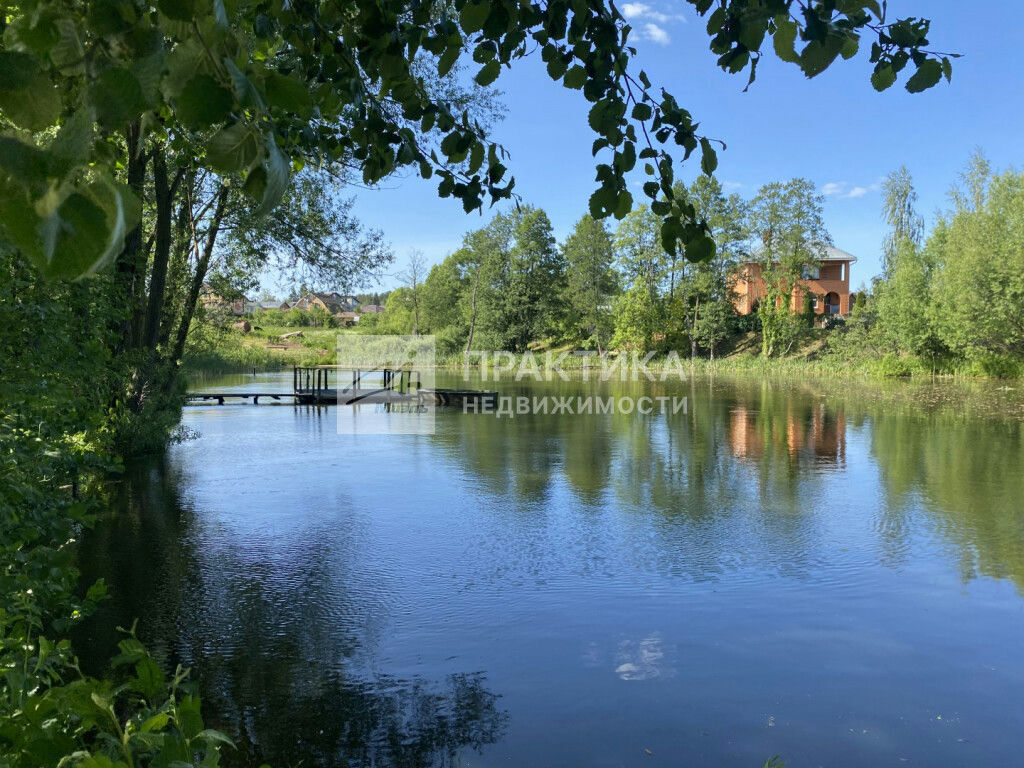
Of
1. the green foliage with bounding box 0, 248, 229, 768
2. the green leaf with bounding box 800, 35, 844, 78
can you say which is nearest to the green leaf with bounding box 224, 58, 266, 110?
the green foliage with bounding box 0, 248, 229, 768

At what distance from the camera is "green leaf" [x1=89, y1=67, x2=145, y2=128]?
74cm

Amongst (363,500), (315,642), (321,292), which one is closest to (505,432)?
(321,292)

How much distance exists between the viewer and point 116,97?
75 centimetres

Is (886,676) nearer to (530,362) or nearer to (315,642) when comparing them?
(315,642)

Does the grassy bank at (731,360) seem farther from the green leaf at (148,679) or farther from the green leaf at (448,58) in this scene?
the green leaf at (148,679)

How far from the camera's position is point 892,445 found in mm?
13312

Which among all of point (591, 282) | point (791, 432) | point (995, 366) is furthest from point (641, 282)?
point (791, 432)

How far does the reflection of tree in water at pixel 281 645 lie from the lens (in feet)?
12.3

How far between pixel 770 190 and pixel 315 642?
42.1 meters

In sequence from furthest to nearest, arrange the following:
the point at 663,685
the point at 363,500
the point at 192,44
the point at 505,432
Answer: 1. the point at 505,432
2. the point at 363,500
3. the point at 663,685
4. the point at 192,44

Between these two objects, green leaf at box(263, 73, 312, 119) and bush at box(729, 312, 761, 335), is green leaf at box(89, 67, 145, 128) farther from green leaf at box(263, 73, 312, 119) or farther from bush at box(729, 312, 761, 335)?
bush at box(729, 312, 761, 335)

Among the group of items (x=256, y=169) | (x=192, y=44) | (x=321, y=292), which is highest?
(x=321, y=292)

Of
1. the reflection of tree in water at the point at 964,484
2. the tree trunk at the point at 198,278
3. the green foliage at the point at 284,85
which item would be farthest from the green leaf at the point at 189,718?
the tree trunk at the point at 198,278

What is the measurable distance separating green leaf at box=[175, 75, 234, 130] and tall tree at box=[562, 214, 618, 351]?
50.3 meters
